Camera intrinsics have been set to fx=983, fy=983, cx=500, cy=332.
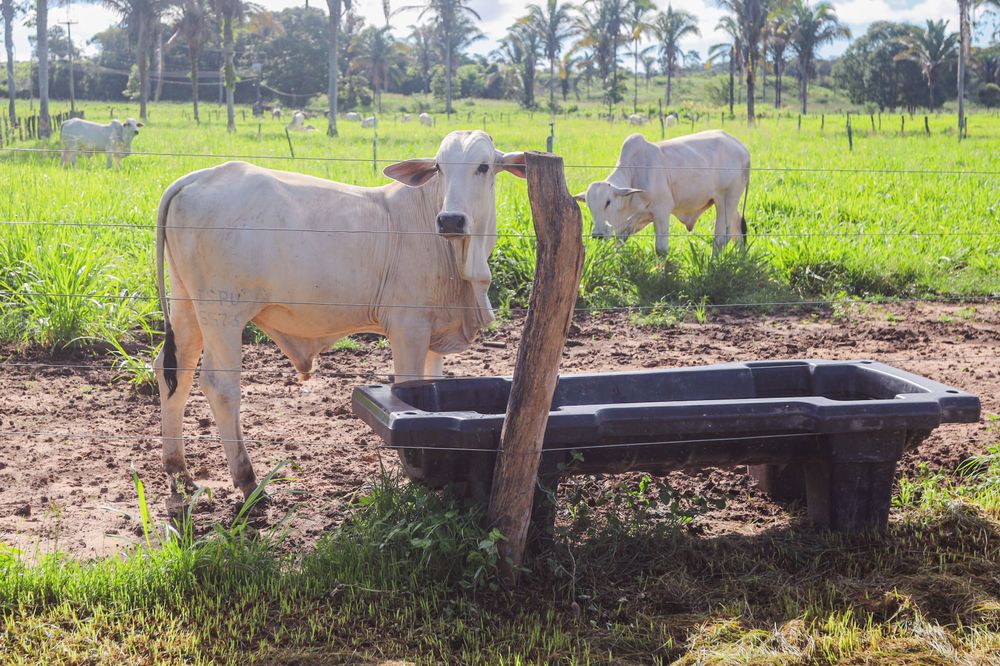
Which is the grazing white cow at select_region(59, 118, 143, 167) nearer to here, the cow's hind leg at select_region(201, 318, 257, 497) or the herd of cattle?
the herd of cattle

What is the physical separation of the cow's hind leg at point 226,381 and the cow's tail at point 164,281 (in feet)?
0.69

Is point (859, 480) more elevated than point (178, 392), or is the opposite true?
point (178, 392)

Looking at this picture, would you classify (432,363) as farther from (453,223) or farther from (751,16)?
(751,16)

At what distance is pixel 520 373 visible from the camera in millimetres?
3352

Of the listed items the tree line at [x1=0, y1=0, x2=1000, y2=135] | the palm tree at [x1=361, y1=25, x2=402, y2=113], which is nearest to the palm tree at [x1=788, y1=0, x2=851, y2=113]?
the tree line at [x1=0, y1=0, x2=1000, y2=135]

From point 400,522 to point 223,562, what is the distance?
0.63 metres

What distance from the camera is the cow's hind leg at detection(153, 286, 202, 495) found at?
4.34 metres

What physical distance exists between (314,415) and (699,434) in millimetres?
2510

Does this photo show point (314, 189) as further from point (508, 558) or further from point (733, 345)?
point (733, 345)

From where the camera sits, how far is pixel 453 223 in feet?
12.7

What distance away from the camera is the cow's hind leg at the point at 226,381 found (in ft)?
13.6

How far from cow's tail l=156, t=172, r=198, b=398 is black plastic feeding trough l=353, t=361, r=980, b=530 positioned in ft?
3.15

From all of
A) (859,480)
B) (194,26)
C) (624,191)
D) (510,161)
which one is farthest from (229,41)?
(859,480)

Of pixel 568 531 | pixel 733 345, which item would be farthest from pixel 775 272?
pixel 568 531
